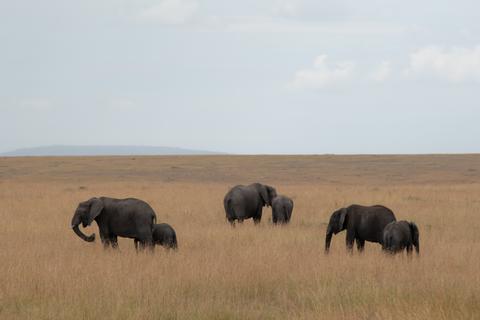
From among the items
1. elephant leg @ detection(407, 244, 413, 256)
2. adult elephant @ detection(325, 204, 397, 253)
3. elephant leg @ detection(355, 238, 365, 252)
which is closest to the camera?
elephant leg @ detection(407, 244, 413, 256)

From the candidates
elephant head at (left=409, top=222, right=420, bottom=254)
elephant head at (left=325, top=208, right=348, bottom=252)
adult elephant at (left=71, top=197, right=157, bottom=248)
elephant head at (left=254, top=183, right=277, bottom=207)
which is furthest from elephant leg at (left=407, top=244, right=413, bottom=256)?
elephant head at (left=254, top=183, right=277, bottom=207)

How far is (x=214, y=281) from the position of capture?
1020cm

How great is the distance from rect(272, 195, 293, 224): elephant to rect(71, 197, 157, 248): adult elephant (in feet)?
20.0

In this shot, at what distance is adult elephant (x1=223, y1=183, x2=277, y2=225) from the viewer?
62.5ft

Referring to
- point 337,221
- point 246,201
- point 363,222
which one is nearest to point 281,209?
point 246,201

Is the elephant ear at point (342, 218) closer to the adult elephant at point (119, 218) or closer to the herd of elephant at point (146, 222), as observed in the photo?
the herd of elephant at point (146, 222)

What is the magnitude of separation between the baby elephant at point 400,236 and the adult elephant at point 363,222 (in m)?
0.78

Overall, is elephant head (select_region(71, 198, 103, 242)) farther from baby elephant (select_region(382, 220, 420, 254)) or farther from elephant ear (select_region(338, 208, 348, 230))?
baby elephant (select_region(382, 220, 420, 254))

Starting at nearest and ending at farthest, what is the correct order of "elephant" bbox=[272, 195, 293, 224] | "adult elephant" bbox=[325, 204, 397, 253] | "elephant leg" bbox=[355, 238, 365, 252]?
"adult elephant" bbox=[325, 204, 397, 253]
"elephant leg" bbox=[355, 238, 365, 252]
"elephant" bbox=[272, 195, 293, 224]

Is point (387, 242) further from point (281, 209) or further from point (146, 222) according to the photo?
point (281, 209)

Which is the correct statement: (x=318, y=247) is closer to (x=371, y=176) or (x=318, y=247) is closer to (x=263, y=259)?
(x=263, y=259)

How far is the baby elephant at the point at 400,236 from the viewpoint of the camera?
1205cm

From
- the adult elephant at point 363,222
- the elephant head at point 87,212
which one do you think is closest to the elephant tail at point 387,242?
the adult elephant at point 363,222

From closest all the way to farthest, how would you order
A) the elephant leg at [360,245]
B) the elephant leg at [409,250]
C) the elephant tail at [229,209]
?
the elephant leg at [409,250], the elephant leg at [360,245], the elephant tail at [229,209]
